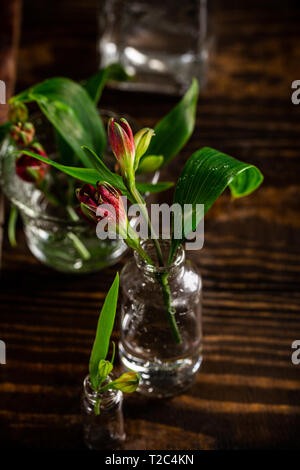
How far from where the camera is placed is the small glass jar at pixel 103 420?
1.95ft

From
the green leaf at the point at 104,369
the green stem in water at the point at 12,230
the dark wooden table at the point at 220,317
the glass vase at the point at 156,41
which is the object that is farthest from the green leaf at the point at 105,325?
the glass vase at the point at 156,41

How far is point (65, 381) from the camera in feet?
2.20

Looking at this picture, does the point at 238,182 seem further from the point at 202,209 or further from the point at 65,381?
the point at 65,381

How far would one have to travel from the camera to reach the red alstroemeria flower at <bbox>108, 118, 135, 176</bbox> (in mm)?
499

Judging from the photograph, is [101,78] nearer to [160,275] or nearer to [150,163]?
[150,163]

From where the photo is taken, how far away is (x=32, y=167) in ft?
2.15

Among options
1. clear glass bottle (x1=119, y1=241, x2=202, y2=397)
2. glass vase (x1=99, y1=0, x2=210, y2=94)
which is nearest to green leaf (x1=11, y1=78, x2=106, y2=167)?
clear glass bottle (x1=119, y1=241, x2=202, y2=397)

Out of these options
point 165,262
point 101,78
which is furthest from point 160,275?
point 101,78

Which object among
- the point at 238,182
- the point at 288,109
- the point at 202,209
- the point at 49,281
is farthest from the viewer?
the point at 288,109

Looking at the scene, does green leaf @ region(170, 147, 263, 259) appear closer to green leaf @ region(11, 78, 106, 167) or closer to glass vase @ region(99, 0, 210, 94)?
green leaf @ region(11, 78, 106, 167)

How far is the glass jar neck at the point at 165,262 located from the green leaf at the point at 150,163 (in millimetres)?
80
